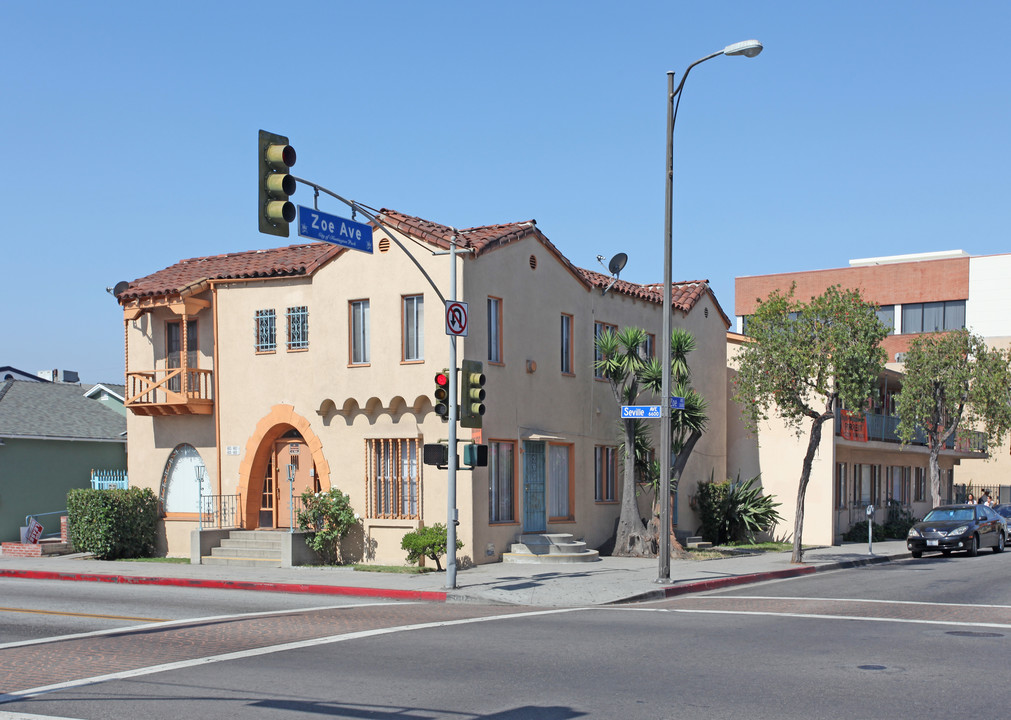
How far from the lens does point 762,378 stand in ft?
81.5

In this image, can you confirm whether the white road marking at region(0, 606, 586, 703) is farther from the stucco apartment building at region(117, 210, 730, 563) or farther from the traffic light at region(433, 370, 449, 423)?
the stucco apartment building at region(117, 210, 730, 563)

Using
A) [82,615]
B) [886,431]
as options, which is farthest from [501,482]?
[886,431]

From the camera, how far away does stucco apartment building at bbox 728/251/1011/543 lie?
106ft

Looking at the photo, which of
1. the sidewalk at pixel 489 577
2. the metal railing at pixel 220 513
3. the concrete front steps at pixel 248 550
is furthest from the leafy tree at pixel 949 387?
the metal railing at pixel 220 513

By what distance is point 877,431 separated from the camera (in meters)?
37.6

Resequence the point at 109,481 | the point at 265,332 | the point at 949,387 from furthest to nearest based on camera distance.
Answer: the point at 949,387, the point at 109,481, the point at 265,332

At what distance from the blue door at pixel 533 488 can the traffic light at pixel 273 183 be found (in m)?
12.4

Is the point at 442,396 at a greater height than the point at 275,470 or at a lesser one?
greater

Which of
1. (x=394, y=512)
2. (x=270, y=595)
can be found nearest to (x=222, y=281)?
(x=394, y=512)

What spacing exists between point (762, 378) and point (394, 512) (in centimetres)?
927

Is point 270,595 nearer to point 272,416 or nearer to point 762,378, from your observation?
point 272,416

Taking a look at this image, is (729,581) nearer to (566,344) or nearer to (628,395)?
(628,395)

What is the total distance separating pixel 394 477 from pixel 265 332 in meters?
5.30

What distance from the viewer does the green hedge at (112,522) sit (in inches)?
1019
